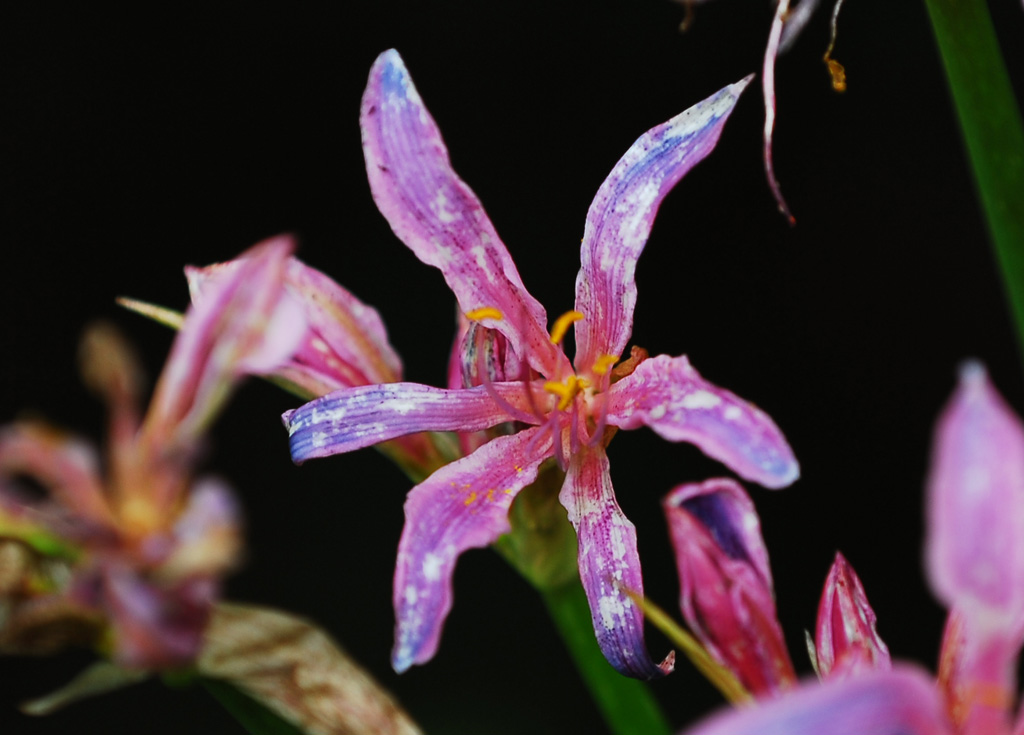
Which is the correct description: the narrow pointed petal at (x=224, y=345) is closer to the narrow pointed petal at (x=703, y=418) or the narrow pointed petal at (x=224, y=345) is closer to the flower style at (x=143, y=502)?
the flower style at (x=143, y=502)

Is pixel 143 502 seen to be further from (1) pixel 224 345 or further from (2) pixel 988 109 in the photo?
(2) pixel 988 109

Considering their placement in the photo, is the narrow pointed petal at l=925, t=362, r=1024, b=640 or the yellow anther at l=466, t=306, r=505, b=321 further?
the yellow anther at l=466, t=306, r=505, b=321


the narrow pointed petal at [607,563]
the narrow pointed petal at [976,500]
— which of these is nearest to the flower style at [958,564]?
the narrow pointed petal at [976,500]

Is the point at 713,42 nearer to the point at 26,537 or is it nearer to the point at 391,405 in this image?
the point at 391,405

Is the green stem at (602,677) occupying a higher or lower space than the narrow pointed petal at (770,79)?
lower

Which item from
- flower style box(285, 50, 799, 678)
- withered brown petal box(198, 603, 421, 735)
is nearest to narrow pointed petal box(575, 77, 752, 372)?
flower style box(285, 50, 799, 678)

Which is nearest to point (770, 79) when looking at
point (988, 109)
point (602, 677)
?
point (988, 109)

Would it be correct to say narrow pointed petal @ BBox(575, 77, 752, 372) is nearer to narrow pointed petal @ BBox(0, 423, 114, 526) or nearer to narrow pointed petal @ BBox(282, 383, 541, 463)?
narrow pointed petal @ BBox(282, 383, 541, 463)
